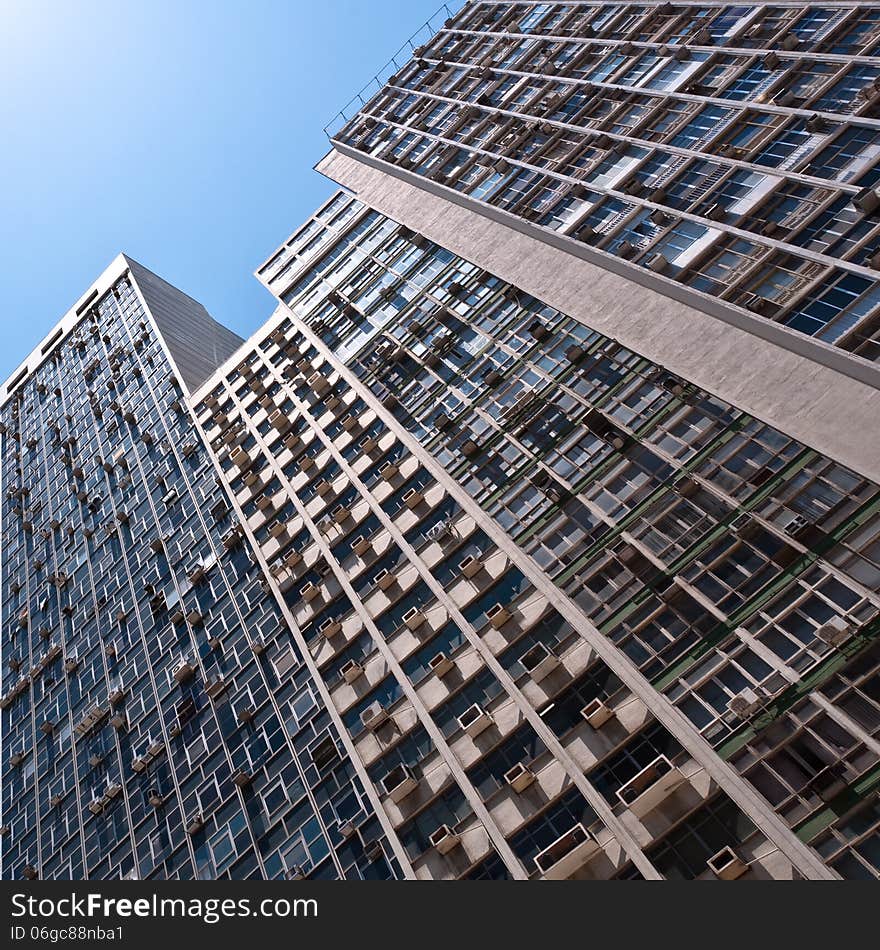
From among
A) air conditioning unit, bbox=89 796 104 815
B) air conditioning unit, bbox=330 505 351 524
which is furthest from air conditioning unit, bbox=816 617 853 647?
air conditioning unit, bbox=89 796 104 815

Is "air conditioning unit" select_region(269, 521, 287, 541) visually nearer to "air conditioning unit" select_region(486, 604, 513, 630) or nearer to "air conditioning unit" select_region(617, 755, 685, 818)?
"air conditioning unit" select_region(486, 604, 513, 630)

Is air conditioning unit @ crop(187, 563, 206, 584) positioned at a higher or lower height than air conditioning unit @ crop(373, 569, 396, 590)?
higher

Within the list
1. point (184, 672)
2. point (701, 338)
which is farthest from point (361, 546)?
point (701, 338)

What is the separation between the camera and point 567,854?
26078mm

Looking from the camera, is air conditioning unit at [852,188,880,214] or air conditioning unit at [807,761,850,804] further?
air conditioning unit at [852,188,880,214]

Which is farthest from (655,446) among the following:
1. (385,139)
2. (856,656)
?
(385,139)

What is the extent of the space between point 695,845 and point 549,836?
4.68 meters

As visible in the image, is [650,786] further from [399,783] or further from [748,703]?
[399,783]

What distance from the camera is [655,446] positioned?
3180cm

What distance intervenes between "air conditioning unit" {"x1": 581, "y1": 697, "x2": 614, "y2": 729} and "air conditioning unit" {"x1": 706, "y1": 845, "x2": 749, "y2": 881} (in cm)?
507

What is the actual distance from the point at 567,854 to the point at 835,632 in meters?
9.91

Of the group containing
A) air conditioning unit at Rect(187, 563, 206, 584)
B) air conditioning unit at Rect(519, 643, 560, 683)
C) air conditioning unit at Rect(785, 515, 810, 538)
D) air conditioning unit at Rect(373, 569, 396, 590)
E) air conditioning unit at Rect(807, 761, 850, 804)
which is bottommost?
air conditioning unit at Rect(807, 761, 850, 804)

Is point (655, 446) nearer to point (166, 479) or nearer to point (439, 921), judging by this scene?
point (439, 921)

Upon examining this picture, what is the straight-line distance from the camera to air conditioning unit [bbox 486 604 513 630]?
3216 cm
